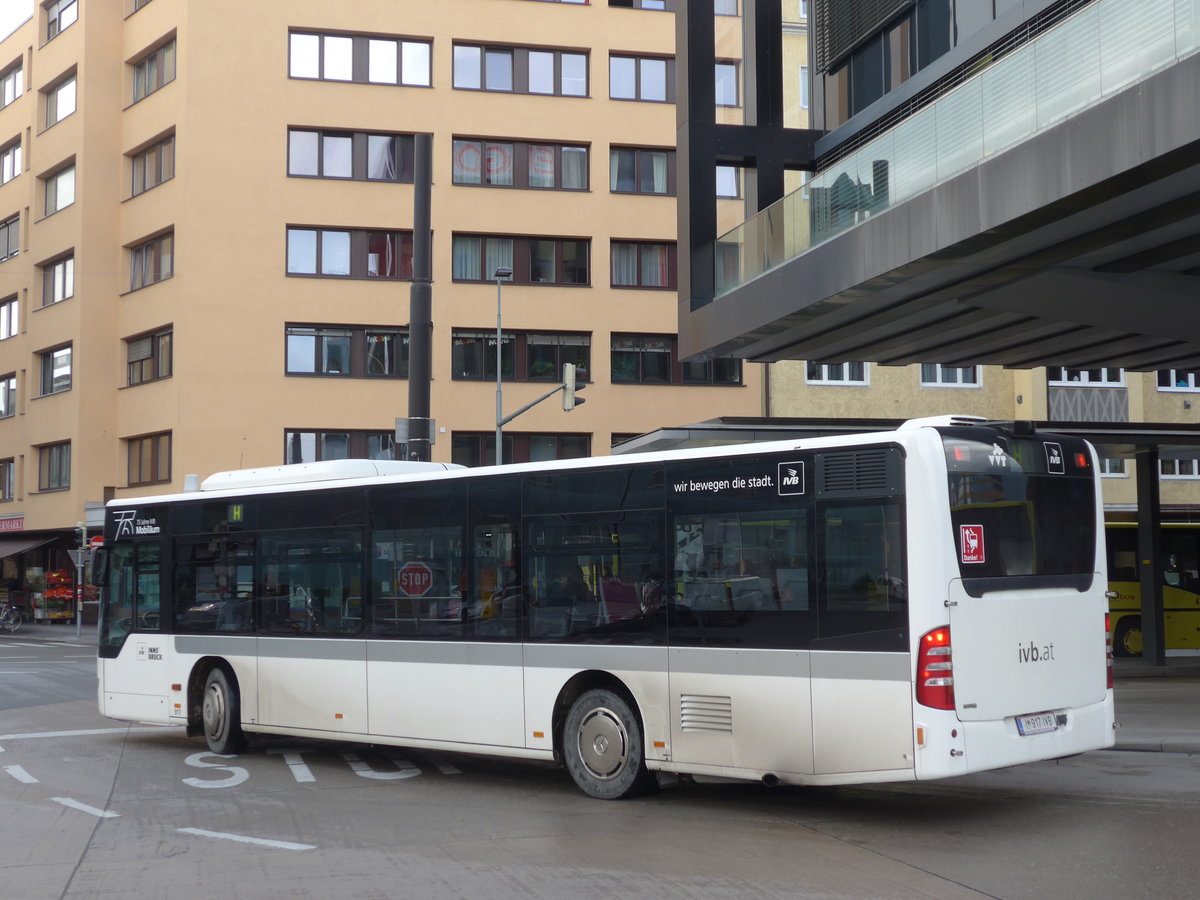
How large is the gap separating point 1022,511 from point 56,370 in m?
47.5

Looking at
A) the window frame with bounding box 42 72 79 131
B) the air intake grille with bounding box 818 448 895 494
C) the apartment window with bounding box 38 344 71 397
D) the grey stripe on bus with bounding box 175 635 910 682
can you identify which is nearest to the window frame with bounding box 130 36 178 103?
the window frame with bounding box 42 72 79 131

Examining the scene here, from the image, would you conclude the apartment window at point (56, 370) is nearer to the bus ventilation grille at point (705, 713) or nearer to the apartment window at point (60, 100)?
the apartment window at point (60, 100)

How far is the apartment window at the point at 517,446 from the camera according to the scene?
46000mm

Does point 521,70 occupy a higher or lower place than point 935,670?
higher

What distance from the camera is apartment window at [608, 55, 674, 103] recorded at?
47969 mm

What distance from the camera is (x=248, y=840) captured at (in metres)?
9.52

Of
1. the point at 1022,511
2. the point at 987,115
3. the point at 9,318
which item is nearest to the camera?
the point at 1022,511

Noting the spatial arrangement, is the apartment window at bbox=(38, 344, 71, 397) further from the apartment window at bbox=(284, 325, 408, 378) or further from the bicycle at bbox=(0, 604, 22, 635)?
the apartment window at bbox=(284, 325, 408, 378)

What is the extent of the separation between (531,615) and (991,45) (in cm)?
1206

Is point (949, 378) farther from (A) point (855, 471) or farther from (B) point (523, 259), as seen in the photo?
(A) point (855, 471)

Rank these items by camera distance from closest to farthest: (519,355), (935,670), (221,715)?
(935,670) → (221,715) → (519,355)

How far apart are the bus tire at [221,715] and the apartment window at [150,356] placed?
105 feet

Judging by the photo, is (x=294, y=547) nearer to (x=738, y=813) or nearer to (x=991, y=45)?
(x=738, y=813)

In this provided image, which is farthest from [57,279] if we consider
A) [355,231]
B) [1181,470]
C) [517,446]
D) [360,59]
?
[1181,470]
